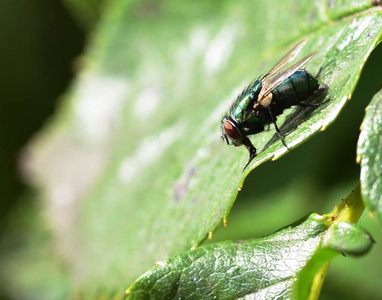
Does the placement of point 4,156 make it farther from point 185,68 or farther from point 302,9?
point 302,9

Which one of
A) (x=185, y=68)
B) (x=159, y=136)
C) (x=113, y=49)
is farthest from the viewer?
(x=113, y=49)

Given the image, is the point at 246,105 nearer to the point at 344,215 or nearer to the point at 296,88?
the point at 296,88

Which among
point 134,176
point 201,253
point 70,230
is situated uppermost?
point 70,230

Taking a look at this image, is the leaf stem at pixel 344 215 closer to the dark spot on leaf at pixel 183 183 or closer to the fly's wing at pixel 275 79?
the fly's wing at pixel 275 79

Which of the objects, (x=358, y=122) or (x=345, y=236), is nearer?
(x=345, y=236)

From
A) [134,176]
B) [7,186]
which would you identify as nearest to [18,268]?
[7,186]

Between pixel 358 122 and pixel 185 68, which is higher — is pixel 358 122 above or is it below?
below

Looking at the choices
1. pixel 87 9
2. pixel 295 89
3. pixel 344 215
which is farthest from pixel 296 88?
pixel 87 9
